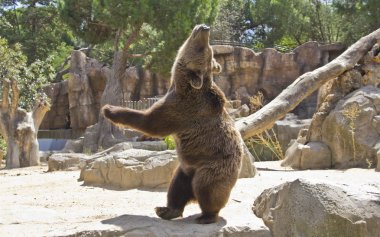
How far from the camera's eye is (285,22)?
1166 inches

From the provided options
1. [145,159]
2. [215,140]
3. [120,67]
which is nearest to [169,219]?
[215,140]

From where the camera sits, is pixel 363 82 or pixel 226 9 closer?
pixel 363 82

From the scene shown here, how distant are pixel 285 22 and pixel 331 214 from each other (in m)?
27.1

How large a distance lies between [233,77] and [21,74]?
11891 millimetres

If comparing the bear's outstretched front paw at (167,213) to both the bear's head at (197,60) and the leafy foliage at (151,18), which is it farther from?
the leafy foliage at (151,18)

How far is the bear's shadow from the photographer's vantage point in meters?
3.89

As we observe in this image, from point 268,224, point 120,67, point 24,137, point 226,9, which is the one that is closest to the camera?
point 268,224

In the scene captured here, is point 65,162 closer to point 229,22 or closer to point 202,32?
point 202,32

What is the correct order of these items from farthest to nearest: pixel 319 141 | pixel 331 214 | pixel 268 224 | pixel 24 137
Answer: pixel 24 137 → pixel 319 141 → pixel 268 224 → pixel 331 214

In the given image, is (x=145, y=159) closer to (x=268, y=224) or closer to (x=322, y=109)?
(x=268, y=224)

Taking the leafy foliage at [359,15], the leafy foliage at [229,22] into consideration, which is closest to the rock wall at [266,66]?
the leafy foliage at [359,15]

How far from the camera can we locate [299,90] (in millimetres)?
10211

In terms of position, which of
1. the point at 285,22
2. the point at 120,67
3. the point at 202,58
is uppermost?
the point at 285,22

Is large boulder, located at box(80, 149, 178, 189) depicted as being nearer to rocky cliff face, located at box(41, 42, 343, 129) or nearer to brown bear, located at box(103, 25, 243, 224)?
brown bear, located at box(103, 25, 243, 224)
